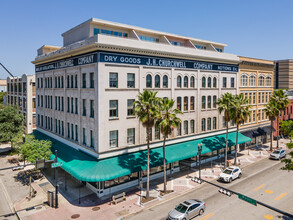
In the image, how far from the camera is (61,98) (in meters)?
37.8

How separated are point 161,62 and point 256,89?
2895 centimetres

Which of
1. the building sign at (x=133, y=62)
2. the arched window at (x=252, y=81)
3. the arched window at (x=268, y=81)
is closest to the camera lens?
the building sign at (x=133, y=62)

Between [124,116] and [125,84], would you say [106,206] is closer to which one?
[124,116]

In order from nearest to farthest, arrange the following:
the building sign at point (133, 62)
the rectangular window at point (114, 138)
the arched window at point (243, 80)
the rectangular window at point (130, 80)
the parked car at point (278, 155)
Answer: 1. the building sign at point (133, 62)
2. the rectangular window at point (114, 138)
3. the rectangular window at point (130, 80)
4. the parked car at point (278, 155)
5. the arched window at point (243, 80)

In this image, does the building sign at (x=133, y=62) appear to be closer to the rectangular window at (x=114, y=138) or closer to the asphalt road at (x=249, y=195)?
the rectangular window at (x=114, y=138)

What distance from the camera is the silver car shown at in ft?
71.9

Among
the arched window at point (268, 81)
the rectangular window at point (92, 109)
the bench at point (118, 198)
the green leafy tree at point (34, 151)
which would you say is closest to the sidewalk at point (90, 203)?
the bench at point (118, 198)

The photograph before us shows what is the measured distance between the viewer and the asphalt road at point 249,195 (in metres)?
23.9

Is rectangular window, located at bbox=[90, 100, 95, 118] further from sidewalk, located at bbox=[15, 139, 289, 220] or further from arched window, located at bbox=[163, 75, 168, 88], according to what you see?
arched window, located at bbox=[163, 75, 168, 88]

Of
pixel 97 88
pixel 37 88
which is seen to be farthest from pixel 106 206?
pixel 37 88

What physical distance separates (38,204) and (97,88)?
48.4 feet

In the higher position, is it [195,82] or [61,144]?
[195,82]

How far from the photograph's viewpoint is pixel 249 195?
2842 centimetres

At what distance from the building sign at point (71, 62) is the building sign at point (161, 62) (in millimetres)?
1832
